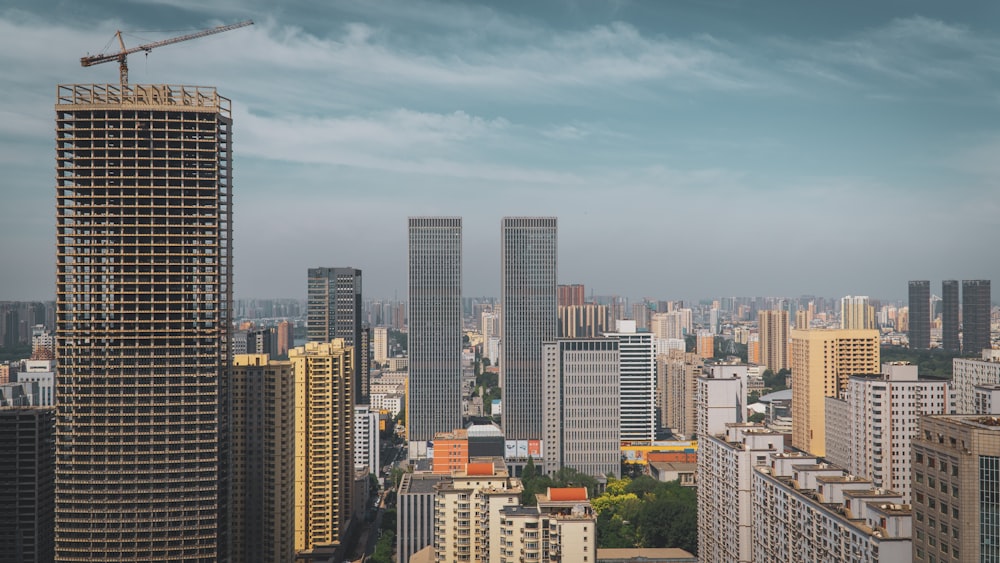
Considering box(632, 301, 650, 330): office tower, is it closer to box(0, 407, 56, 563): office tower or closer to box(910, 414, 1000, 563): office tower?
box(0, 407, 56, 563): office tower

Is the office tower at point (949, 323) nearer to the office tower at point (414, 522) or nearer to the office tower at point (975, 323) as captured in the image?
the office tower at point (975, 323)

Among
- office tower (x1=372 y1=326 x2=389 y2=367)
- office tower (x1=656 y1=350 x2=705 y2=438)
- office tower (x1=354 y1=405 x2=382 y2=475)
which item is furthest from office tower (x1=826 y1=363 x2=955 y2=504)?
office tower (x1=372 y1=326 x2=389 y2=367)

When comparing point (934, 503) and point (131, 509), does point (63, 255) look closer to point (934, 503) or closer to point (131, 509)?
point (131, 509)

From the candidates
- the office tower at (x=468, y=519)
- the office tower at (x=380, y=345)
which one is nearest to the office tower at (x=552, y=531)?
the office tower at (x=468, y=519)

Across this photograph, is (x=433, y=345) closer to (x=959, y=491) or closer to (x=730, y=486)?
(x=730, y=486)

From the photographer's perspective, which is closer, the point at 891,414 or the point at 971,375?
the point at 891,414

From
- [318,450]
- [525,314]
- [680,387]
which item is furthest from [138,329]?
[680,387]
